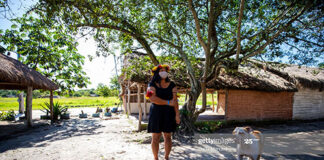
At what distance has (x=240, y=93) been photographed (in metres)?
8.78

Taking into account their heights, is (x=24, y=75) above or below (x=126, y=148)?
above

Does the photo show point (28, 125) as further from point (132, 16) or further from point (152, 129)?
point (152, 129)

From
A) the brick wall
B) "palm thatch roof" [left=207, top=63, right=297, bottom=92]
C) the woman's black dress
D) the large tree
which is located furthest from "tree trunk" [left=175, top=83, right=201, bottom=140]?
the brick wall

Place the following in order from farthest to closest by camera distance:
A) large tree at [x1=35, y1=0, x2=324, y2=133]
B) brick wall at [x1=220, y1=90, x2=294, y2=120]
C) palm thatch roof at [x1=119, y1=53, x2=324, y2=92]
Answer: brick wall at [x1=220, y1=90, x2=294, y2=120]
palm thatch roof at [x1=119, y1=53, x2=324, y2=92]
large tree at [x1=35, y1=0, x2=324, y2=133]

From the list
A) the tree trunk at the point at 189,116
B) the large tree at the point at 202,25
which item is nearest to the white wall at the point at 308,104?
the large tree at the point at 202,25

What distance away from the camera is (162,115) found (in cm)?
290

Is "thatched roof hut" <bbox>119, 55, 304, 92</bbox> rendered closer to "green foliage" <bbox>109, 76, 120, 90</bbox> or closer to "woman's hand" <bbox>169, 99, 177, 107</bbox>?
"woman's hand" <bbox>169, 99, 177, 107</bbox>

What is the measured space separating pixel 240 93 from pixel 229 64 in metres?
3.94

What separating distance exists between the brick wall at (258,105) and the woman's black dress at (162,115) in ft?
20.8

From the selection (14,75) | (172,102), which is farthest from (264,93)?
(14,75)

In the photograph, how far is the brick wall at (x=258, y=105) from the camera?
8695 mm

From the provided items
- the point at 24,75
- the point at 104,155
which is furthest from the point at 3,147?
the point at 24,75

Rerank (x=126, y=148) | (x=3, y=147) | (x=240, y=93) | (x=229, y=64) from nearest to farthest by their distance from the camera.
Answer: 1. (x=126, y=148)
2. (x=3, y=147)
3. (x=229, y=64)
4. (x=240, y=93)

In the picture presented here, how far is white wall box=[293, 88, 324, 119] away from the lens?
9.63 meters
